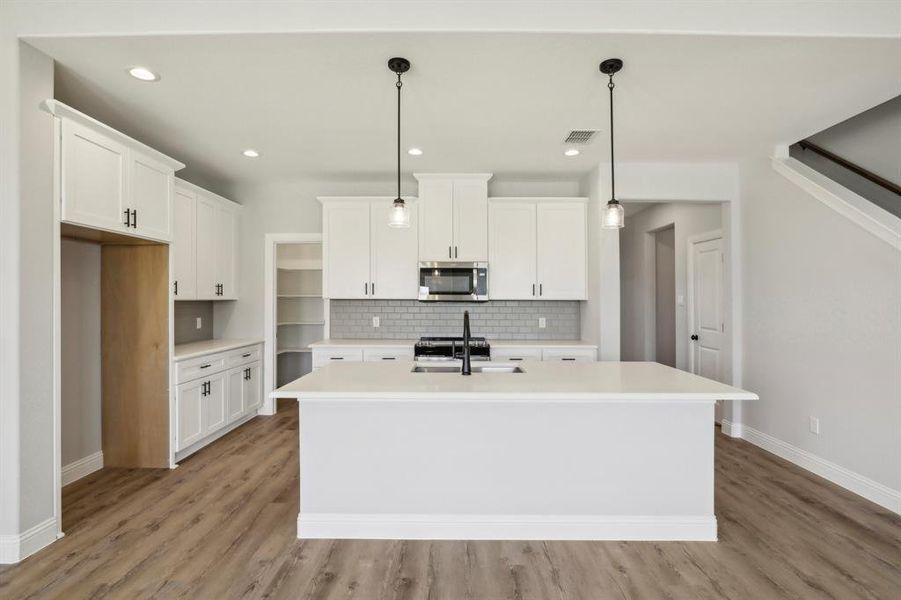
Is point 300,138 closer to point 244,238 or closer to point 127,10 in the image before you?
point 127,10

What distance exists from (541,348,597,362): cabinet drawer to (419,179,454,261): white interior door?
1.40 m

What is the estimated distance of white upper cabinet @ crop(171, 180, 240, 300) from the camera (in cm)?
396

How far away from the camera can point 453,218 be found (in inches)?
181

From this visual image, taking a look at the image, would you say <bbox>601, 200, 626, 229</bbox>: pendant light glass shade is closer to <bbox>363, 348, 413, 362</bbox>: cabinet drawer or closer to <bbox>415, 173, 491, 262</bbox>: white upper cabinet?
<bbox>415, 173, 491, 262</bbox>: white upper cabinet

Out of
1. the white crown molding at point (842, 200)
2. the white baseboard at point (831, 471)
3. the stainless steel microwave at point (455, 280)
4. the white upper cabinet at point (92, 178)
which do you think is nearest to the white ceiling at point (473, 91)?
the white crown molding at point (842, 200)

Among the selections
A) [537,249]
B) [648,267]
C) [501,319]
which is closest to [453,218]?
[537,249]

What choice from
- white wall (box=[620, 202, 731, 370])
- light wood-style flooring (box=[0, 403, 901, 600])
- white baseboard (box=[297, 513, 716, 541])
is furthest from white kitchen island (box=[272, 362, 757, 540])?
white wall (box=[620, 202, 731, 370])

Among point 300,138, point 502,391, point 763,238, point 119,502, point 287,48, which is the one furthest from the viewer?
point 763,238

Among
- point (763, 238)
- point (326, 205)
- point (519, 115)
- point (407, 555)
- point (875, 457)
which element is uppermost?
point (519, 115)

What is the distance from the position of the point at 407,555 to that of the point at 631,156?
3680 mm

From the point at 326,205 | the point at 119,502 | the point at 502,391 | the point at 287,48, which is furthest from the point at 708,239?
the point at 119,502

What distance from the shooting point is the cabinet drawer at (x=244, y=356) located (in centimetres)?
439

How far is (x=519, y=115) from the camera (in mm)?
3188

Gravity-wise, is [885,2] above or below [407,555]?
above
